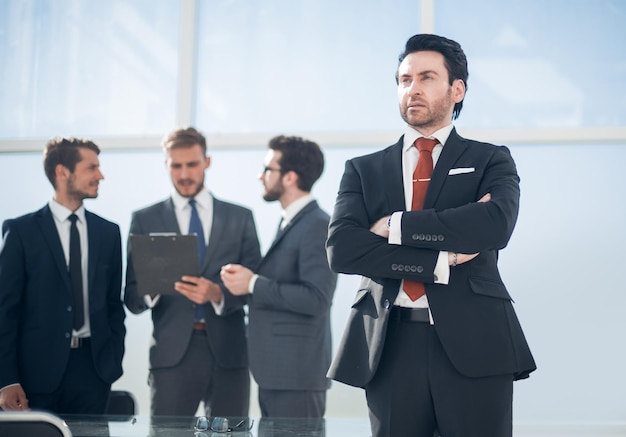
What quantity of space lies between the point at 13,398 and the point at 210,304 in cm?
97

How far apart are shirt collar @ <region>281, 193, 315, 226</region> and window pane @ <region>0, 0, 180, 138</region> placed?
1.87 meters

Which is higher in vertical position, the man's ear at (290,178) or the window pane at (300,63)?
the window pane at (300,63)

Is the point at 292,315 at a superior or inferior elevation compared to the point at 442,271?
inferior

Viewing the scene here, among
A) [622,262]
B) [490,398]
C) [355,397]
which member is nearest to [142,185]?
[355,397]

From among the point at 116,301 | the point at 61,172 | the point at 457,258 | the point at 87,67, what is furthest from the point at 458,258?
the point at 87,67

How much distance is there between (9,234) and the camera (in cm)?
396

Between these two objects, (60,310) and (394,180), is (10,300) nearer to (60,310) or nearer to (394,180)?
(60,310)

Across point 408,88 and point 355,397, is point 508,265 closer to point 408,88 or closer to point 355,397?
point 355,397

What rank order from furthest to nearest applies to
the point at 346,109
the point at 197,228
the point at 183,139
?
1. the point at 346,109
2. the point at 183,139
3. the point at 197,228

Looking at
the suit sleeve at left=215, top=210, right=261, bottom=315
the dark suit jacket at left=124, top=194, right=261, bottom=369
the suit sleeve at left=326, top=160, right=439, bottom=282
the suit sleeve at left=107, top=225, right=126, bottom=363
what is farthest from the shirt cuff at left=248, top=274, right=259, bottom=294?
the suit sleeve at left=326, top=160, right=439, bottom=282

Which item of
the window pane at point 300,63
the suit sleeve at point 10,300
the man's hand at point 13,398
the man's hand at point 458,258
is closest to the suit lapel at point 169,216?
the suit sleeve at point 10,300

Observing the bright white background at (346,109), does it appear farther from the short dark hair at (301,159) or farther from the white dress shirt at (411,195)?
the white dress shirt at (411,195)

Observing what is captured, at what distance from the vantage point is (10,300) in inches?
151

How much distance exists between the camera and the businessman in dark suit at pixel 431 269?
2.20 metres
